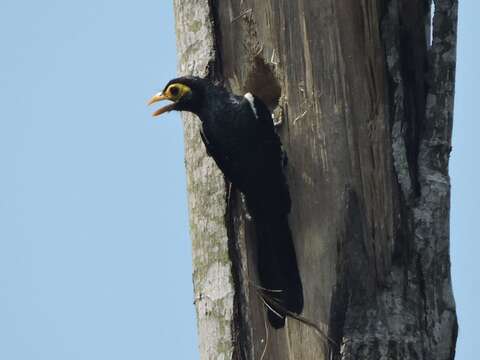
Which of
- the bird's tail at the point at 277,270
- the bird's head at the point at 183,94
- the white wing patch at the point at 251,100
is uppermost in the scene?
the bird's head at the point at 183,94

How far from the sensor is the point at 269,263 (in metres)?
4.68

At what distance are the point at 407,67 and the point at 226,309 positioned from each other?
1.46 metres

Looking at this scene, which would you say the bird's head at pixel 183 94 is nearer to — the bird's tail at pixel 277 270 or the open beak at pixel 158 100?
the open beak at pixel 158 100

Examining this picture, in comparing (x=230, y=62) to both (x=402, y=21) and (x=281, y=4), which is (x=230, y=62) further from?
(x=402, y=21)

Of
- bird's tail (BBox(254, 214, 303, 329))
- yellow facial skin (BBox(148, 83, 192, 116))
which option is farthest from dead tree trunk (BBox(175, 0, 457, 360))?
yellow facial skin (BBox(148, 83, 192, 116))

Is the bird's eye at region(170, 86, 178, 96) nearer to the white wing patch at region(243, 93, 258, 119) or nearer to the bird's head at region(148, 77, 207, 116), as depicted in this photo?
the bird's head at region(148, 77, 207, 116)

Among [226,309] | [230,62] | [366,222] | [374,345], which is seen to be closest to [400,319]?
[374,345]

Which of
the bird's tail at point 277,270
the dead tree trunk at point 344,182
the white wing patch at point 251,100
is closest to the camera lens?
the dead tree trunk at point 344,182

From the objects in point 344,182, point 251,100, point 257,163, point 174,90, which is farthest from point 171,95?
point 344,182

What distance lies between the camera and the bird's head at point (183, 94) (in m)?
5.01

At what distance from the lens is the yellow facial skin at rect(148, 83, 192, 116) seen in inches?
200

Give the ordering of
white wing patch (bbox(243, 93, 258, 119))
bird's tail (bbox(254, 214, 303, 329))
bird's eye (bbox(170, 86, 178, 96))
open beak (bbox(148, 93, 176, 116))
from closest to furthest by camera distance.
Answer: bird's tail (bbox(254, 214, 303, 329)) → white wing patch (bbox(243, 93, 258, 119)) → bird's eye (bbox(170, 86, 178, 96)) → open beak (bbox(148, 93, 176, 116))

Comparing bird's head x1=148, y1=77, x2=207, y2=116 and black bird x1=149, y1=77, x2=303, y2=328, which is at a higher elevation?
bird's head x1=148, y1=77, x2=207, y2=116

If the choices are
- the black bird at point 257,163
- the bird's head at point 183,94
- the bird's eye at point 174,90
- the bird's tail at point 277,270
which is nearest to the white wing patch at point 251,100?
the black bird at point 257,163
